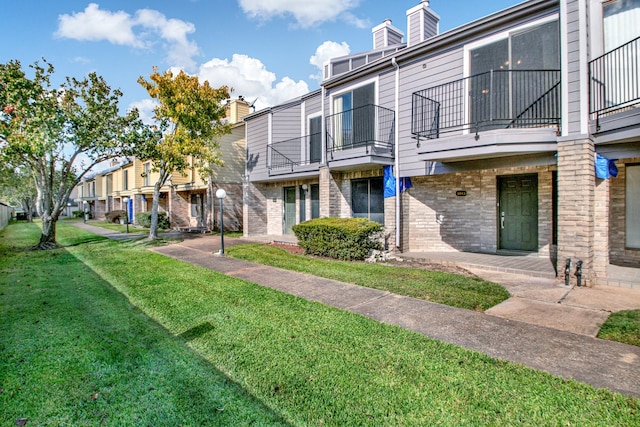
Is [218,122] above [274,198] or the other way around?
above

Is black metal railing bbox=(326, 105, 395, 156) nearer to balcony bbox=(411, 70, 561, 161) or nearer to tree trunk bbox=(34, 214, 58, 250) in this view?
balcony bbox=(411, 70, 561, 161)

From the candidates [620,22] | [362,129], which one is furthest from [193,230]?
[620,22]

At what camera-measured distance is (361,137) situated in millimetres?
11070

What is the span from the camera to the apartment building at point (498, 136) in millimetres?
6363

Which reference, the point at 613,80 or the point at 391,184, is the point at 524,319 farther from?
the point at 391,184

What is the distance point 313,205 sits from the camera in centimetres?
1411

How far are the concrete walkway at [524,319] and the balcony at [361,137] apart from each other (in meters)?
4.28

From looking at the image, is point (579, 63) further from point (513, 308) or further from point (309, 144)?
point (309, 144)

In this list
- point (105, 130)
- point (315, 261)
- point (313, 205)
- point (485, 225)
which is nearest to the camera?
point (315, 261)

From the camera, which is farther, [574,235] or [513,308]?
[574,235]

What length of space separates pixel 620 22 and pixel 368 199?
7.38 m

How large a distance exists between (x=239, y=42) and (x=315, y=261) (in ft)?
31.0

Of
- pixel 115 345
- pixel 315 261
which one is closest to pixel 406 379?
pixel 115 345

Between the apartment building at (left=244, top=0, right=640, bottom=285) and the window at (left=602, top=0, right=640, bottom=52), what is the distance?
0.02 m
